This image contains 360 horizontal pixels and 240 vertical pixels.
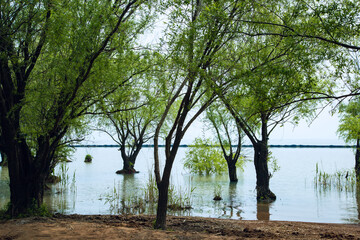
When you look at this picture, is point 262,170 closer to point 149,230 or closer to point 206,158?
point 149,230

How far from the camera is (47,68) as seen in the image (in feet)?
32.6

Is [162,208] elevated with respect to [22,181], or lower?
lower

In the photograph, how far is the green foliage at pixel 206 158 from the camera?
88.9 feet

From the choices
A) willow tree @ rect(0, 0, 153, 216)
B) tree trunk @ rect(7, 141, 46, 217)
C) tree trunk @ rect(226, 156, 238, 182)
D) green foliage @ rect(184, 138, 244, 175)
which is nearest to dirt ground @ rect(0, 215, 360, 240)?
tree trunk @ rect(7, 141, 46, 217)

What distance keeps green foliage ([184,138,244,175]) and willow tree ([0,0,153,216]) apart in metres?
17.2

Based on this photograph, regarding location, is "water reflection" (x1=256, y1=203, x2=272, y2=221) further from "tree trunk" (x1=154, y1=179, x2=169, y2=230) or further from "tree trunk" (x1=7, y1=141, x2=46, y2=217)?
"tree trunk" (x1=7, y1=141, x2=46, y2=217)

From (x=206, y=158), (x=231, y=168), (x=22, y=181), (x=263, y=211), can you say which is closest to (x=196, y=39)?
(x=22, y=181)

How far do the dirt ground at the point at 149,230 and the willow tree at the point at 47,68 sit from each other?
5.38 ft

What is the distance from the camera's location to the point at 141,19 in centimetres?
1014

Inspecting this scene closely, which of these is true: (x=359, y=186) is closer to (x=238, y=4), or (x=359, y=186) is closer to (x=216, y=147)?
(x=216, y=147)

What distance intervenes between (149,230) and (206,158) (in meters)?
19.4

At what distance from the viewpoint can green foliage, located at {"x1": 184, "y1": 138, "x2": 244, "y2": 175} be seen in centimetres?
2709

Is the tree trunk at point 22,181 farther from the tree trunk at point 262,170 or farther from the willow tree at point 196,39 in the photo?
the tree trunk at point 262,170

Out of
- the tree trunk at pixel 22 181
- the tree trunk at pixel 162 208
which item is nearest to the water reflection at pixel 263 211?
the tree trunk at pixel 162 208
